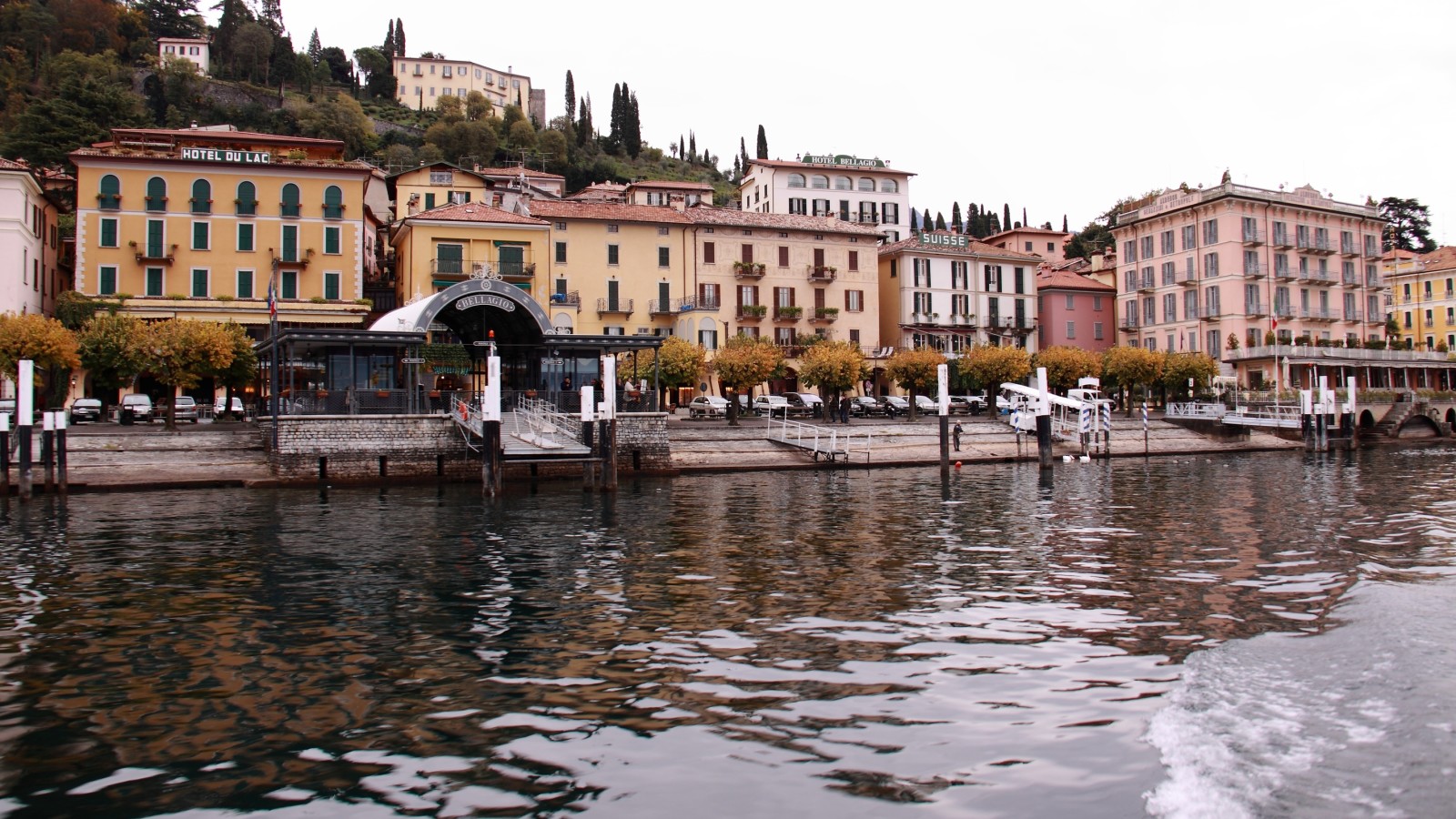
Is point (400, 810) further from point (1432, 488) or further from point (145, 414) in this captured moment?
point (145, 414)

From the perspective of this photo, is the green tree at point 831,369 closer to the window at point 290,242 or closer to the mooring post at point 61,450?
the window at point 290,242

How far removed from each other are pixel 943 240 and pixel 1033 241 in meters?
20.5

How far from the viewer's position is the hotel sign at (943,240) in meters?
77.8

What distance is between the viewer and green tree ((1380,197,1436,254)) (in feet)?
365

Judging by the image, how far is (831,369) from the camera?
5981 cm

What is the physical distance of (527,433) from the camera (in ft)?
134

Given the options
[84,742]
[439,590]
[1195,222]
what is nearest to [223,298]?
[439,590]

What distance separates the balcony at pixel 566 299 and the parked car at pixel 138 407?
23254mm

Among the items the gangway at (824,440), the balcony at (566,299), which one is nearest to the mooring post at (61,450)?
the gangway at (824,440)

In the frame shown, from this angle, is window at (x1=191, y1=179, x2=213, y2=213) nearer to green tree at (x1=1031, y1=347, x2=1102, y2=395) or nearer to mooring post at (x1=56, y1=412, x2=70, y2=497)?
mooring post at (x1=56, y1=412, x2=70, y2=497)

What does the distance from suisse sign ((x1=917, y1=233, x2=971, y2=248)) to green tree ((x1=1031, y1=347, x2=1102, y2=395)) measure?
13.9 metres

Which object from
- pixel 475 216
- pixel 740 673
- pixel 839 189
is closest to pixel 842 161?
pixel 839 189

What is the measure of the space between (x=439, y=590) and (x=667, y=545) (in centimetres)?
626

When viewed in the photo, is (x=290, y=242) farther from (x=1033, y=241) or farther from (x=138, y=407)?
(x=1033, y=241)
